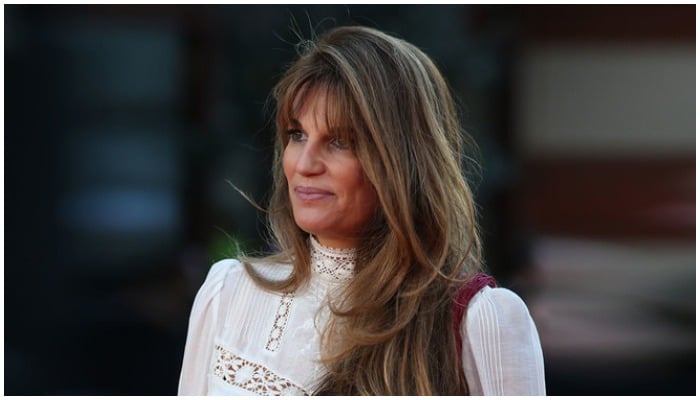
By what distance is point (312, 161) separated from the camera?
6.86 ft

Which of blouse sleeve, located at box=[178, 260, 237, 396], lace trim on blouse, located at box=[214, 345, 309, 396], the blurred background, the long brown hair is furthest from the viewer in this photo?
the blurred background

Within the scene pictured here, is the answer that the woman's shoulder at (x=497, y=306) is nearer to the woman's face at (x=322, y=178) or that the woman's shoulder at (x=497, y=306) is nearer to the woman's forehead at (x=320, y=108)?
the woman's face at (x=322, y=178)

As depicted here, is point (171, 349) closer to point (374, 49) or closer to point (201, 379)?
point (201, 379)

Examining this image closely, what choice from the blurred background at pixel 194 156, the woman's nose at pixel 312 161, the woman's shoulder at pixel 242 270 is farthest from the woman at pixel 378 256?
the blurred background at pixel 194 156

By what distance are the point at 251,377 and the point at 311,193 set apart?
1.46 feet

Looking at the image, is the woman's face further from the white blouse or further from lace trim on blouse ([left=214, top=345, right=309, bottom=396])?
lace trim on blouse ([left=214, top=345, right=309, bottom=396])

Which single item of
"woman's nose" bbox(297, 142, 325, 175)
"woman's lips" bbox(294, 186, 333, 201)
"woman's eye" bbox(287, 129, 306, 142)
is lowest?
"woman's lips" bbox(294, 186, 333, 201)

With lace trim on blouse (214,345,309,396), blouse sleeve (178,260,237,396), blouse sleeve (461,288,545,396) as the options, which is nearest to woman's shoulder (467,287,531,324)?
blouse sleeve (461,288,545,396)

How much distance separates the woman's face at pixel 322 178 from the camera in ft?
6.86

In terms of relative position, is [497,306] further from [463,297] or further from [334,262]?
[334,262]

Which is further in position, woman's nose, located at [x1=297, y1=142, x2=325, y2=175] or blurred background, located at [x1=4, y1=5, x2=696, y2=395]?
blurred background, located at [x1=4, y1=5, x2=696, y2=395]

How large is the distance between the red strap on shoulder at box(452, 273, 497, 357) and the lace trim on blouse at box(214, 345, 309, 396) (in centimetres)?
36

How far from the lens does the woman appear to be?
2074 mm

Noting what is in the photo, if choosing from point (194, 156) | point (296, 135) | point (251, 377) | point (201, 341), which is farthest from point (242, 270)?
point (194, 156)
